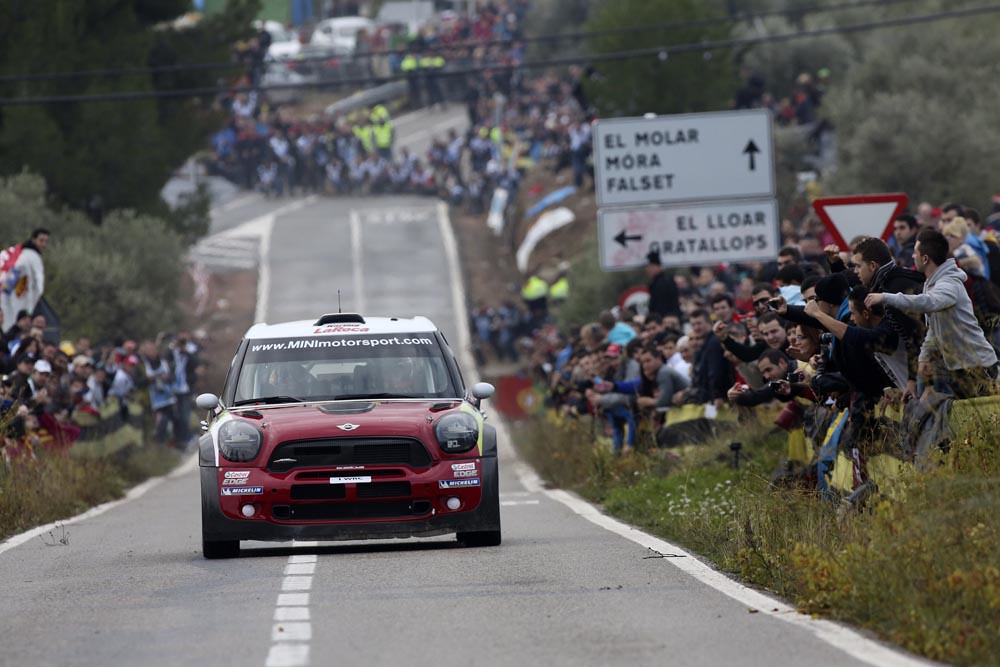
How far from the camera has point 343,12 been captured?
120125 mm

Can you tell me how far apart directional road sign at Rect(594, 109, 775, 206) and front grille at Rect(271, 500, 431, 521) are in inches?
503

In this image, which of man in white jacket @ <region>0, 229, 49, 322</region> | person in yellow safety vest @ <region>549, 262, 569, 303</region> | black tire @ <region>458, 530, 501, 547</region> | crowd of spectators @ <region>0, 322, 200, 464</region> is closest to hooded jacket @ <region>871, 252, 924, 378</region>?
black tire @ <region>458, 530, 501, 547</region>

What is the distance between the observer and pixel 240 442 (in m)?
13.5

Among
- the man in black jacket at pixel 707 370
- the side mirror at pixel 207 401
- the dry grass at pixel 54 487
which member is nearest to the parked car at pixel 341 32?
the dry grass at pixel 54 487

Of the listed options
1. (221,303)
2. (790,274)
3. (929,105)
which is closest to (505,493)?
(790,274)

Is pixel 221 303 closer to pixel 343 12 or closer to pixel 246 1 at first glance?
pixel 246 1

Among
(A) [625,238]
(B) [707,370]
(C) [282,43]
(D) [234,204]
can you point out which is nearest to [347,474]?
(B) [707,370]

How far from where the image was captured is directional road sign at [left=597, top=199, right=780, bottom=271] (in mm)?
25734

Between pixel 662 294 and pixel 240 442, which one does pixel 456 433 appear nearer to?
pixel 240 442

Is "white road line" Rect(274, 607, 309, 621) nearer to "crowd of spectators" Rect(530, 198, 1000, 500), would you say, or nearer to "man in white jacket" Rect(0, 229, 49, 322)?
"crowd of spectators" Rect(530, 198, 1000, 500)

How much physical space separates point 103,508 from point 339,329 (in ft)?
22.5

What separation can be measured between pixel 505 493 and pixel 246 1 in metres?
30.2

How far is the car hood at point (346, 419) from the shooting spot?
1346 centimetres

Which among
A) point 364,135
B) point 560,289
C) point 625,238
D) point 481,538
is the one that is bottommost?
point 481,538
